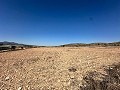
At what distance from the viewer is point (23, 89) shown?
18.1 feet

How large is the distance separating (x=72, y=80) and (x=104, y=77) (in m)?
1.92

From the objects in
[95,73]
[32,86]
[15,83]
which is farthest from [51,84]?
[95,73]

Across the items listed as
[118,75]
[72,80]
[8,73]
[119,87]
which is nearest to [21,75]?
[8,73]

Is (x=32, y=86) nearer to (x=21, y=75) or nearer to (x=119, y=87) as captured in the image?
(x=21, y=75)

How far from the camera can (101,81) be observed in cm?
643

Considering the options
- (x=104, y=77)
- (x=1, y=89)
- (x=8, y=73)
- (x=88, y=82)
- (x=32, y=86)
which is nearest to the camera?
(x=1, y=89)

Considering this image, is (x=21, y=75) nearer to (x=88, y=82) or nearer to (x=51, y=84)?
(x=51, y=84)

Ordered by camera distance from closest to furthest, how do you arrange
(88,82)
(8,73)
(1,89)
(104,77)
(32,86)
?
(1,89) < (32,86) < (88,82) < (104,77) < (8,73)

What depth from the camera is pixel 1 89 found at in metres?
5.48

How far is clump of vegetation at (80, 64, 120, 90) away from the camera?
5.76 meters

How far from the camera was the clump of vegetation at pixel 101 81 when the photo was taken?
576 cm

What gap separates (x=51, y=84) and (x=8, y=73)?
3.04 m

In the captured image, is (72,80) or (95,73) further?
(95,73)

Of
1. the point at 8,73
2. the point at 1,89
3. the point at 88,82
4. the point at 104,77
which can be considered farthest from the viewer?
the point at 8,73
